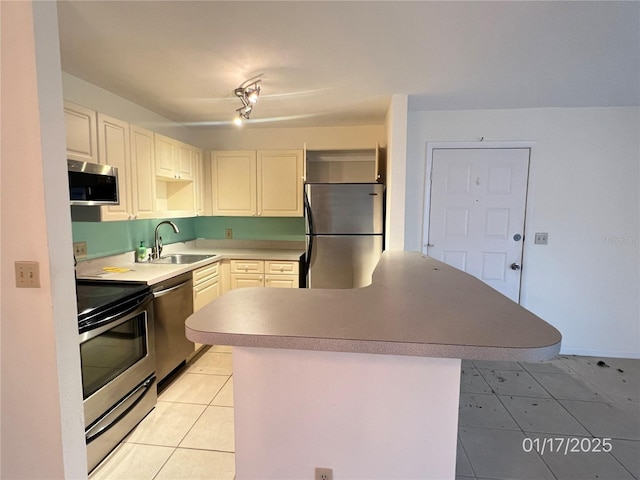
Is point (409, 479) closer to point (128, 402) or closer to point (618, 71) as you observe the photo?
point (128, 402)

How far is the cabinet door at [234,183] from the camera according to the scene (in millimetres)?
3580

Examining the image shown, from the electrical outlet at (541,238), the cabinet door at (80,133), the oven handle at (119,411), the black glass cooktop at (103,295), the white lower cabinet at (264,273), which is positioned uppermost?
the cabinet door at (80,133)

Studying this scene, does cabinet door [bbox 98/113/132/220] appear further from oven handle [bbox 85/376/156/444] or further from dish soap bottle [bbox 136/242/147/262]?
oven handle [bbox 85/376/156/444]

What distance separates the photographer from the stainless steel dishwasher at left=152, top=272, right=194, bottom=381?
231 centimetres

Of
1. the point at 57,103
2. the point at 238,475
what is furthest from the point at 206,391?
the point at 57,103

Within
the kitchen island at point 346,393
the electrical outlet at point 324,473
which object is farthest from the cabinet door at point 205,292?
the electrical outlet at point 324,473

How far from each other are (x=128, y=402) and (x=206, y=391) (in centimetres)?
60

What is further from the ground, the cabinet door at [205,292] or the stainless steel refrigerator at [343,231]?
the stainless steel refrigerator at [343,231]

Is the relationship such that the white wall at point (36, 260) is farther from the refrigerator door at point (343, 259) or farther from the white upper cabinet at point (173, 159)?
the refrigerator door at point (343, 259)

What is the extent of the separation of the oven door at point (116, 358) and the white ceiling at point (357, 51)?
156 cm

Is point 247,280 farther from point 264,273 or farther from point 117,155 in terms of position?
point 117,155

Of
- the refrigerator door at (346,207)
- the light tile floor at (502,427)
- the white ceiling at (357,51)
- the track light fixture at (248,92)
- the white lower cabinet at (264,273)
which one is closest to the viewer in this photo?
the white ceiling at (357,51)

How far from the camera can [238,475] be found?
1188mm
